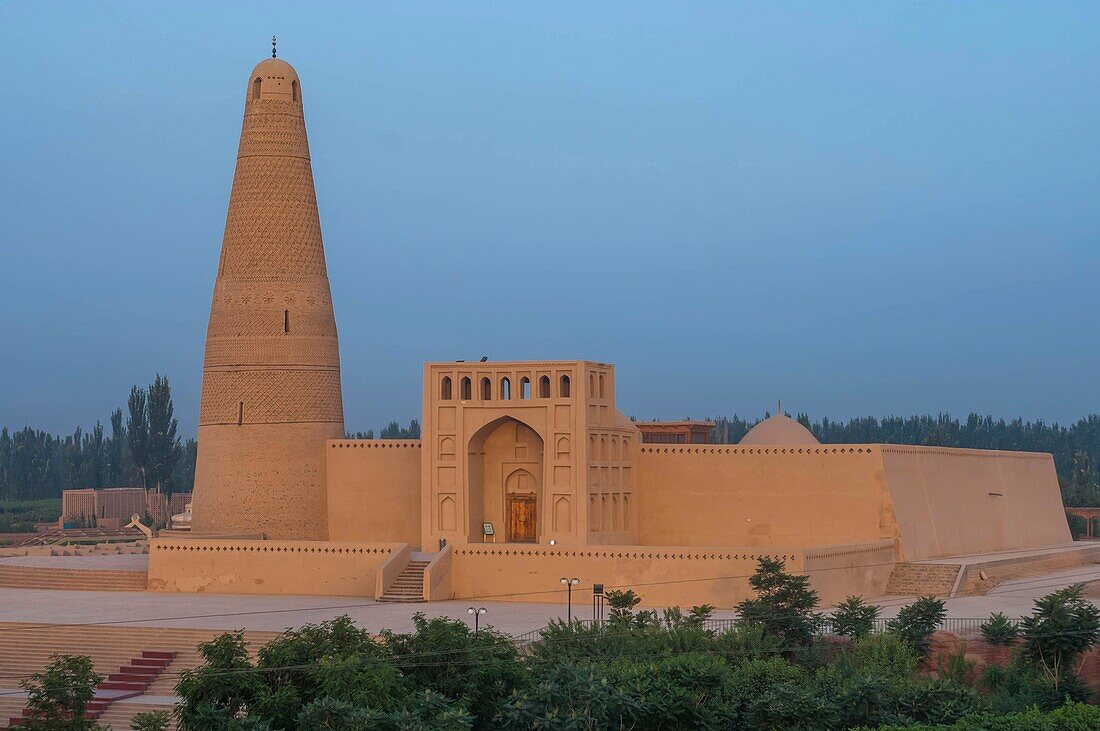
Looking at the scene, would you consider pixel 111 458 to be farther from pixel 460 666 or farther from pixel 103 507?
pixel 460 666

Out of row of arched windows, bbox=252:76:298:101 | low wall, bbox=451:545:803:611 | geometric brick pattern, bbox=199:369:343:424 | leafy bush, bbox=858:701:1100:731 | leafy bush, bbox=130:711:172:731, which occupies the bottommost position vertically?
leafy bush, bbox=858:701:1100:731

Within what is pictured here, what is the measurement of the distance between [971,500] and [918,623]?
999 cm

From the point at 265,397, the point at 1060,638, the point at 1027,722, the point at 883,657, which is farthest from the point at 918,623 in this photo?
the point at 265,397

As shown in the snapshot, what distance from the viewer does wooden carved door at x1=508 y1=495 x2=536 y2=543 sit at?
27.8m

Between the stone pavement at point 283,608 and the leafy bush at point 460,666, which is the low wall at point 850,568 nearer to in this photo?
the stone pavement at point 283,608

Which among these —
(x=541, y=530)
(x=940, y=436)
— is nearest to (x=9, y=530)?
(x=541, y=530)

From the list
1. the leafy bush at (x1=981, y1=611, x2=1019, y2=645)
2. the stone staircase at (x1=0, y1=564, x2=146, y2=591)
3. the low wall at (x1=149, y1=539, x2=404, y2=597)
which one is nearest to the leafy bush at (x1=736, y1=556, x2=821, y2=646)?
the leafy bush at (x1=981, y1=611, x2=1019, y2=645)

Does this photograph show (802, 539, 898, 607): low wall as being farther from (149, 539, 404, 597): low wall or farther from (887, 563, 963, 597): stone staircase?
(149, 539, 404, 597): low wall

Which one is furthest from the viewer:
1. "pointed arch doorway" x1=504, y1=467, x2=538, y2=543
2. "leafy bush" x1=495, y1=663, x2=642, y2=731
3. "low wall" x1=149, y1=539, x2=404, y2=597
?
"pointed arch doorway" x1=504, y1=467, x2=538, y2=543

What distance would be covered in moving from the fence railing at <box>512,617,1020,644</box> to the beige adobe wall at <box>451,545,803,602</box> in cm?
159

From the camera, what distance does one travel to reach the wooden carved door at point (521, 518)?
27.8 meters

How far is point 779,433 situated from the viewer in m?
29.2

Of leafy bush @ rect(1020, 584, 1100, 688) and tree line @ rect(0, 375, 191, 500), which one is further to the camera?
tree line @ rect(0, 375, 191, 500)

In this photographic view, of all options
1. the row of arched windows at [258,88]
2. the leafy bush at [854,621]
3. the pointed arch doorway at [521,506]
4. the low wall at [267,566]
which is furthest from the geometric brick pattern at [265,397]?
the leafy bush at [854,621]
